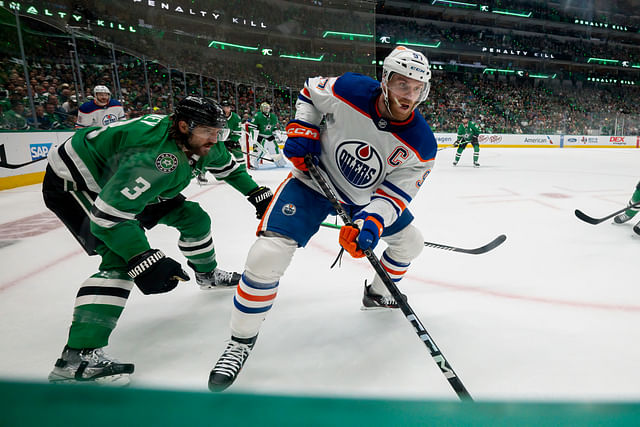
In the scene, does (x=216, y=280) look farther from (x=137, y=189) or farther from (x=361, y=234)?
(x=361, y=234)

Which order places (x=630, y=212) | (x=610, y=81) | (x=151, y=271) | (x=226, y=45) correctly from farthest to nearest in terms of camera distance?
(x=610, y=81) → (x=226, y=45) → (x=630, y=212) → (x=151, y=271)

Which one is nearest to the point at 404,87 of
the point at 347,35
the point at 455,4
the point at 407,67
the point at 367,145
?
the point at 407,67

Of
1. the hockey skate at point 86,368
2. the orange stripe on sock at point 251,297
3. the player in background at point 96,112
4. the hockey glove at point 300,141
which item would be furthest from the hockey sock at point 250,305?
the player in background at point 96,112

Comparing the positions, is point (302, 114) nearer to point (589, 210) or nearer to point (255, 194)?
point (255, 194)

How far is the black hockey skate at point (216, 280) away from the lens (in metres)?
2.21

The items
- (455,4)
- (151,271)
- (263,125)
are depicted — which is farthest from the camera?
(455,4)

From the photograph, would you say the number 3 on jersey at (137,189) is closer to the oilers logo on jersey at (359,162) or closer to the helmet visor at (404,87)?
the oilers logo on jersey at (359,162)

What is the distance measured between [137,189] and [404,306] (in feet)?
3.52

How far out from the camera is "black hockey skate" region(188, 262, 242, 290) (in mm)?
2215

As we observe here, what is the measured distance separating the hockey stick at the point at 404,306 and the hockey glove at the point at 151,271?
2.20ft

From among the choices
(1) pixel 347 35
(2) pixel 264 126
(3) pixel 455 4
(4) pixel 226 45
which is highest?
(3) pixel 455 4

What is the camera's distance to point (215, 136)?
1636mm

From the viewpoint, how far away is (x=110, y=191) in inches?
54.5

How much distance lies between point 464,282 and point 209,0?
16.6 metres
